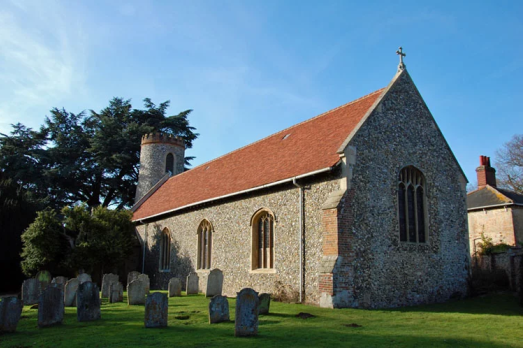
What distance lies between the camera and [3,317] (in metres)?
9.93

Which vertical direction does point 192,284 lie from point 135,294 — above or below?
above

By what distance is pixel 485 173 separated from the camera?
93.8ft

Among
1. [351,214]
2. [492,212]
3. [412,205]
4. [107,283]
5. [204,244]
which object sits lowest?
[107,283]

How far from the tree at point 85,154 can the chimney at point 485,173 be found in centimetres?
2582

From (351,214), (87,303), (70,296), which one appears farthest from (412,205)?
(70,296)

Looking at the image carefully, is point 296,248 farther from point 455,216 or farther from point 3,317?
point 3,317

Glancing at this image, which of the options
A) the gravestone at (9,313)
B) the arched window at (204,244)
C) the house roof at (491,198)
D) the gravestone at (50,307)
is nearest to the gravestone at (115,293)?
the arched window at (204,244)

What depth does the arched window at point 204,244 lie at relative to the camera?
1944cm

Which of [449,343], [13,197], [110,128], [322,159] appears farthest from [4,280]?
[449,343]

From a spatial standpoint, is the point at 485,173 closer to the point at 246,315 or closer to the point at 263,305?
the point at 263,305

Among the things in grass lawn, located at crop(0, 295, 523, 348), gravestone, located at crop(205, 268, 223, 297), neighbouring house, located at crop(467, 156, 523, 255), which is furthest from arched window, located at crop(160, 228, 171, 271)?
neighbouring house, located at crop(467, 156, 523, 255)

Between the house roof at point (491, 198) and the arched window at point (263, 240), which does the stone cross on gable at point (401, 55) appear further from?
the house roof at point (491, 198)

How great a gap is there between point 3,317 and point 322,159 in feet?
31.7

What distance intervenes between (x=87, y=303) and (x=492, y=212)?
23.4 metres
